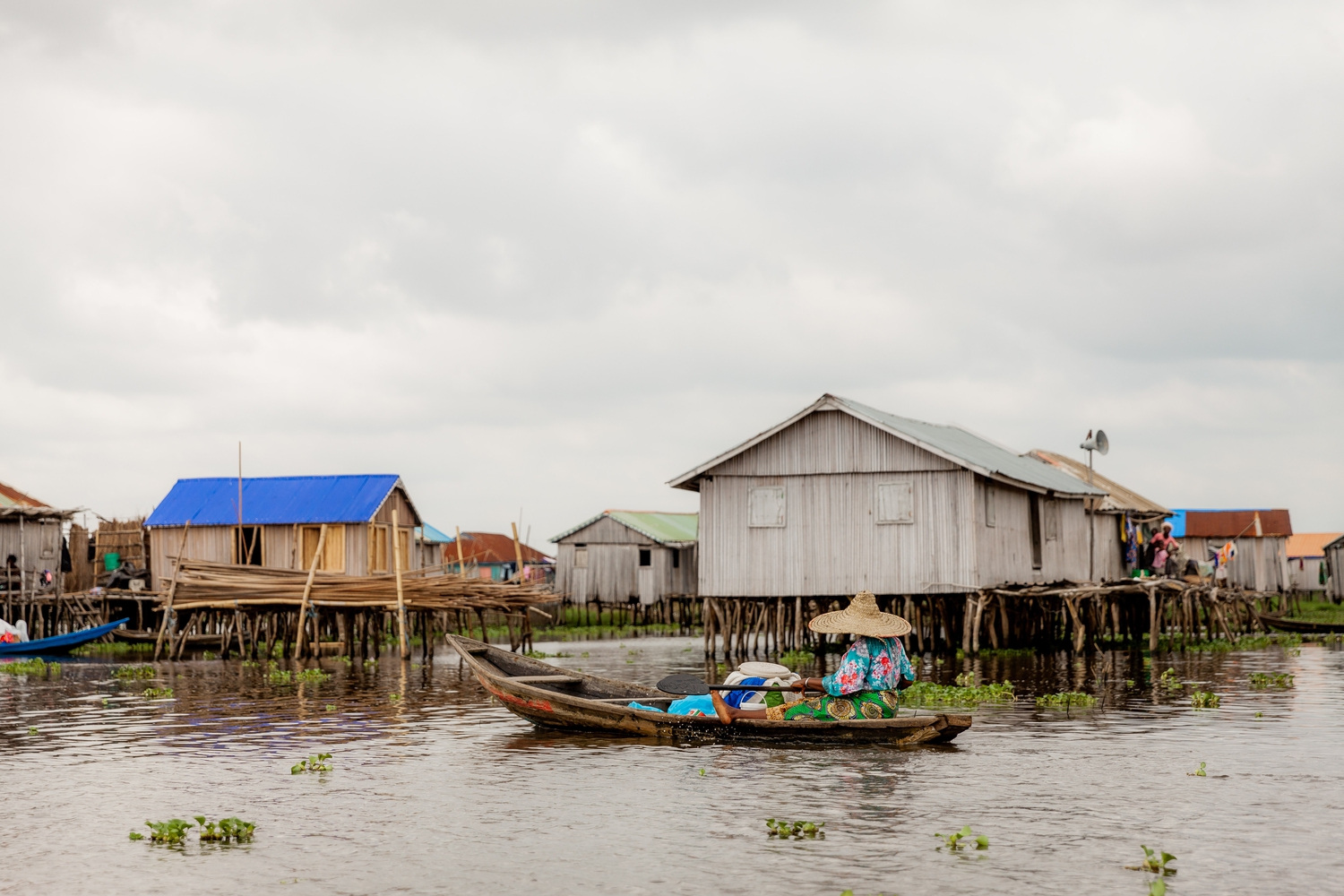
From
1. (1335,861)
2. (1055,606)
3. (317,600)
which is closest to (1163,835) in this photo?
(1335,861)

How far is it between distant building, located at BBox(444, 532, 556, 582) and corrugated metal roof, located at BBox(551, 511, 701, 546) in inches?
462

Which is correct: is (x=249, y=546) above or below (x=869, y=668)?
above

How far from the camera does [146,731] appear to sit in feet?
55.3

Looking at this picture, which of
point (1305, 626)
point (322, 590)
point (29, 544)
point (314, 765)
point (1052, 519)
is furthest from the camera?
point (29, 544)

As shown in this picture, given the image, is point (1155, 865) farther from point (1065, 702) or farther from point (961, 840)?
point (1065, 702)

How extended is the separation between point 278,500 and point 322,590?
8.54 meters

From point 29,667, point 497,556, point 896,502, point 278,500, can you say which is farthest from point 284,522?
point 497,556

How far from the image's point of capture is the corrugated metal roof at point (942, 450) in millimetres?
27781

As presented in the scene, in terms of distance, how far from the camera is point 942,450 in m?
27.7

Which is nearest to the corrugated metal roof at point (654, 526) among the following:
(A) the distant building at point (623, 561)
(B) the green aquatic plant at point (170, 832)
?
(A) the distant building at point (623, 561)

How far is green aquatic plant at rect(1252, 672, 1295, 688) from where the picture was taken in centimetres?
2064

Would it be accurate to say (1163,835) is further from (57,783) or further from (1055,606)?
(1055,606)

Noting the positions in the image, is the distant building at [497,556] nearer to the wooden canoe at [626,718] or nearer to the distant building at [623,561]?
the distant building at [623,561]

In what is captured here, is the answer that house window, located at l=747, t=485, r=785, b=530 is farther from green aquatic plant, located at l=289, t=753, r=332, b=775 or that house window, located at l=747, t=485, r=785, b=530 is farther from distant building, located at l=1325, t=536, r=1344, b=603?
distant building, located at l=1325, t=536, r=1344, b=603
